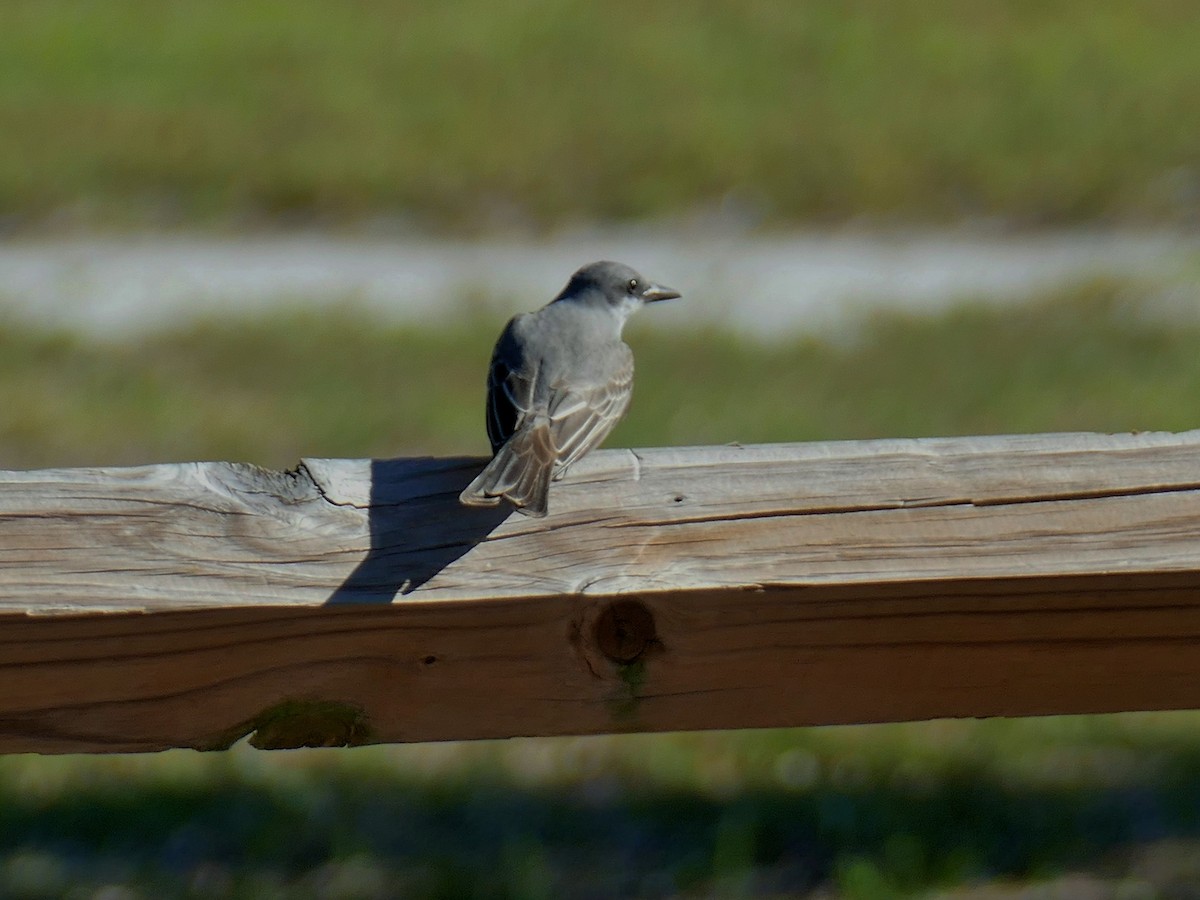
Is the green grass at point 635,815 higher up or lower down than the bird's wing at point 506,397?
lower down

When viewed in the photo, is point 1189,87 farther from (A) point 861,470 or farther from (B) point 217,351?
(A) point 861,470

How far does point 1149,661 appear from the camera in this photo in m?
2.10

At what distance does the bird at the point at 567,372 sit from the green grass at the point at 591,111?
21.2 ft

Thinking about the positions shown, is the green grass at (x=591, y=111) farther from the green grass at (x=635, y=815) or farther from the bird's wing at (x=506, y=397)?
the bird's wing at (x=506, y=397)

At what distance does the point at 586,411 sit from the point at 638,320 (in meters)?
5.77

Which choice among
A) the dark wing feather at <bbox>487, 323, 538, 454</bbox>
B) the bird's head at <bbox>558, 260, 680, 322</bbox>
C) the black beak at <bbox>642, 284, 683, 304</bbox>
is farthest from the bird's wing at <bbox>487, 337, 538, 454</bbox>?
the black beak at <bbox>642, 284, 683, 304</bbox>

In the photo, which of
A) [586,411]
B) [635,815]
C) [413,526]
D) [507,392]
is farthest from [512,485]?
[635,815]

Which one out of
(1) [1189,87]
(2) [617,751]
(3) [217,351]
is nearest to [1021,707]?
(2) [617,751]

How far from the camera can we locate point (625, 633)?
6.75 ft

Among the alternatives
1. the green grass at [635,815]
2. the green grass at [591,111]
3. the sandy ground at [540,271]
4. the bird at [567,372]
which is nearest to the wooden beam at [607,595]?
the bird at [567,372]

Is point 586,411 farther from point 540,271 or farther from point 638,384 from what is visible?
point 540,271

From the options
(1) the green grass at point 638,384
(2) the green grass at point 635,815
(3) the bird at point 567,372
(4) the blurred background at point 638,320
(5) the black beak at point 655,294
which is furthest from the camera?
(1) the green grass at point 638,384

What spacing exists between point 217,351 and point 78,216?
125 inches

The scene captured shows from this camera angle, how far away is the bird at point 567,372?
317cm
